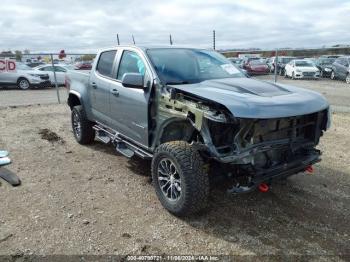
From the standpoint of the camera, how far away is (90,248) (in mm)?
3652

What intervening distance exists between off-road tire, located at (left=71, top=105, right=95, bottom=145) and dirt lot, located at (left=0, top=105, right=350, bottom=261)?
0.83m

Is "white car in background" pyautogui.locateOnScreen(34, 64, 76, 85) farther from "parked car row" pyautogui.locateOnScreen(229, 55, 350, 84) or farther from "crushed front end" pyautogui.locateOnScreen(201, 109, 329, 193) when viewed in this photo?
"crushed front end" pyautogui.locateOnScreen(201, 109, 329, 193)

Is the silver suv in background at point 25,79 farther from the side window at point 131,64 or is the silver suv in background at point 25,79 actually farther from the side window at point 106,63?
the side window at point 131,64

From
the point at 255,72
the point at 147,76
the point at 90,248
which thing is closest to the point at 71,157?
the point at 147,76

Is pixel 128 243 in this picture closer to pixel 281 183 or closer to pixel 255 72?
pixel 281 183

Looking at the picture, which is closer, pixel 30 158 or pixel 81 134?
pixel 30 158

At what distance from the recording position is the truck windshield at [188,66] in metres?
4.86

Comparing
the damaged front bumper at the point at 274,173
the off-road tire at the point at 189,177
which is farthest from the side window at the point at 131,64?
the damaged front bumper at the point at 274,173

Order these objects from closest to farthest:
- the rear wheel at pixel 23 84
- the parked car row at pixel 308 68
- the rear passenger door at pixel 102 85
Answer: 1. the rear passenger door at pixel 102 85
2. the rear wheel at pixel 23 84
3. the parked car row at pixel 308 68

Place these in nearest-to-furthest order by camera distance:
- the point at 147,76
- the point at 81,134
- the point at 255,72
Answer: the point at 147,76 → the point at 81,134 → the point at 255,72

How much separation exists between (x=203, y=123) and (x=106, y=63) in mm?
2856

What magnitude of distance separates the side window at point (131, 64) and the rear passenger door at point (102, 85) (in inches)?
10.2

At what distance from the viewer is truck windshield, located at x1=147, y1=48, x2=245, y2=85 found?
4855 mm

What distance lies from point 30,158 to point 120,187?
223cm
